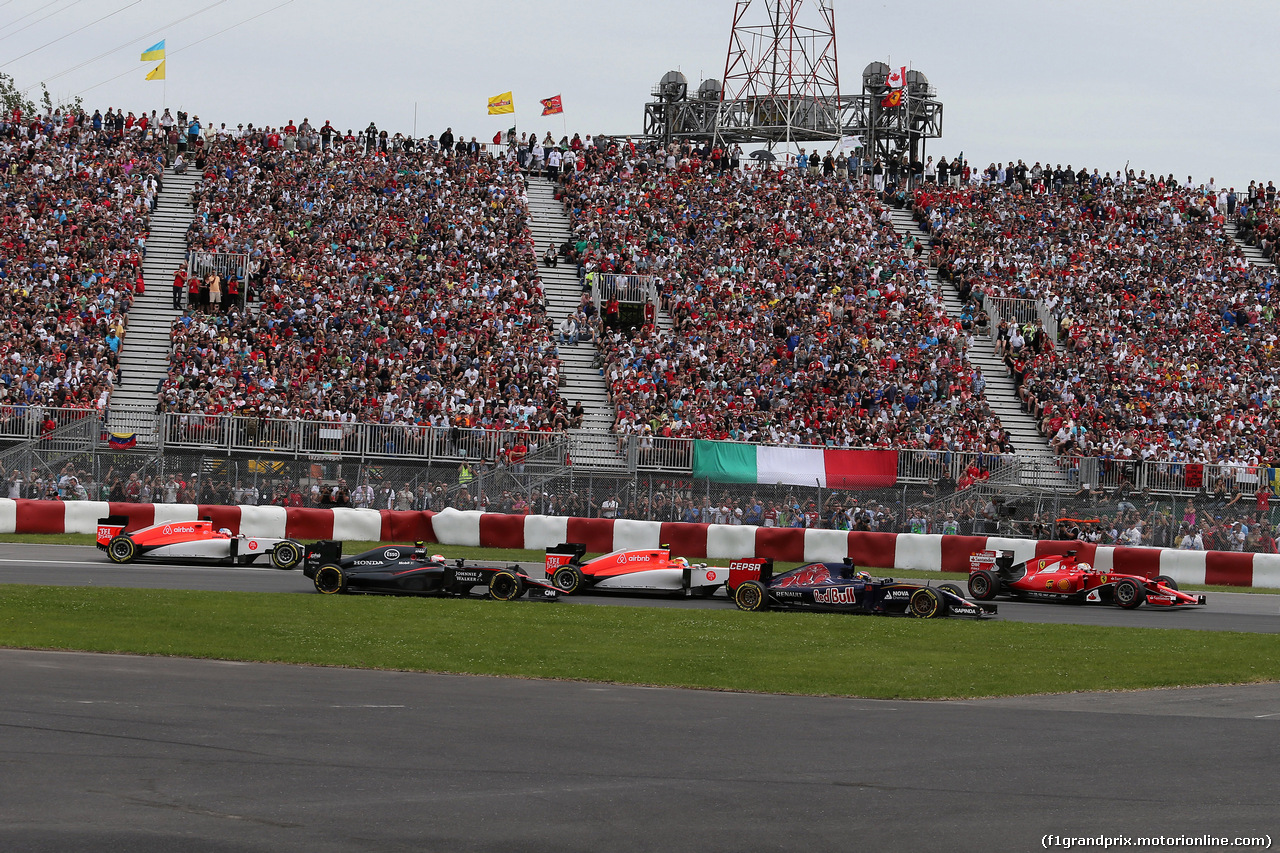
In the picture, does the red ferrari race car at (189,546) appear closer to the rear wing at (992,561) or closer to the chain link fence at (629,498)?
the chain link fence at (629,498)

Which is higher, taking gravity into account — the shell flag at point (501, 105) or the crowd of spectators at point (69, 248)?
the shell flag at point (501, 105)

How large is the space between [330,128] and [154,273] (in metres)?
8.45

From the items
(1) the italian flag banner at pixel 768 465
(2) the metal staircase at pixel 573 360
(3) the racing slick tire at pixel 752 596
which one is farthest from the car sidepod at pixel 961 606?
(2) the metal staircase at pixel 573 360

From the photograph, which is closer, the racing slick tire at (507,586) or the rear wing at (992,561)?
the racing slick tire at (507,586)

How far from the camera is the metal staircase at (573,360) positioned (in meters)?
33.0

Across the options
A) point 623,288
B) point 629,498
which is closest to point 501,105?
point 623,288

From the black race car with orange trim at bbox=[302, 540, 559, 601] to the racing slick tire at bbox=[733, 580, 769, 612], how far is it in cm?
267

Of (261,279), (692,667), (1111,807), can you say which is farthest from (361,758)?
(261,279)

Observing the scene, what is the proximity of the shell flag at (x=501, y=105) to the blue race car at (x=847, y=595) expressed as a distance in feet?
106

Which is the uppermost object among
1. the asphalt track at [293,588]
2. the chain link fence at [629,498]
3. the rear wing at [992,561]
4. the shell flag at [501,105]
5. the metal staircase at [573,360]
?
the shell flag at [501,105]

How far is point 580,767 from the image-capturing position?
897 centimetres

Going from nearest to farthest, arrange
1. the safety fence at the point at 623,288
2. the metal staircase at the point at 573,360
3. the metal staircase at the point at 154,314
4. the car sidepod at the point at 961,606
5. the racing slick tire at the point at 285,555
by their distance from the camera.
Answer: the car sidepod at the point at 961,606 < the racing slick tire at the point at 285,555 < the metal staircase at the point at 573,360 < the metal staircase at the point at 154,314 < the safety fence at the point at 623,288

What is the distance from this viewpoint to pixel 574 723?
35.0 feet

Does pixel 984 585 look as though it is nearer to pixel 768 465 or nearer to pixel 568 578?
pixel 568 578
